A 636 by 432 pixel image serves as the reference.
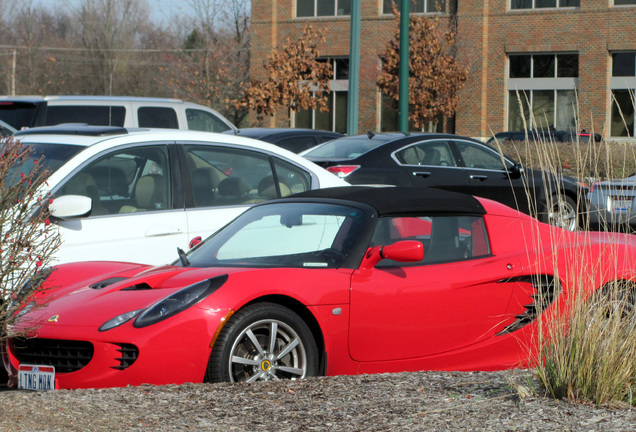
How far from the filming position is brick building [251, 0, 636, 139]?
39.0m

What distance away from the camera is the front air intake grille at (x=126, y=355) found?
4840mm

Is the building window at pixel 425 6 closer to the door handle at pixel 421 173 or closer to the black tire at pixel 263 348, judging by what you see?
the door handle at pixel 421 173

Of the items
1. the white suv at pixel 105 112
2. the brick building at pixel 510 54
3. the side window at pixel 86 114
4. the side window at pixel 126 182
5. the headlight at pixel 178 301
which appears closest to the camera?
the headlight at pixel 178 301

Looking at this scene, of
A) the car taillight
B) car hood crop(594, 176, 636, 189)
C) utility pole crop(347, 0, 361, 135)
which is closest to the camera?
car hood crop(594, 176, 636, 189)

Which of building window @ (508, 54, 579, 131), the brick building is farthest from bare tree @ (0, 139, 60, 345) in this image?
building window @ (508, 54, 579, 131)

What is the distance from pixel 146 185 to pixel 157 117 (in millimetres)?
9361

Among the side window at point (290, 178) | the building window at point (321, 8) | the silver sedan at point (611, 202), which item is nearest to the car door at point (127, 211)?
the side window at point (290, 178)

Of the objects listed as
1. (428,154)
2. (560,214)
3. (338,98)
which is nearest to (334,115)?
(338,98)

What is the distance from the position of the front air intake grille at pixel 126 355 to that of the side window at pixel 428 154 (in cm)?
794

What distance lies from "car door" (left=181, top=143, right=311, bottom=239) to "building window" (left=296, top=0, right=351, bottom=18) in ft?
123

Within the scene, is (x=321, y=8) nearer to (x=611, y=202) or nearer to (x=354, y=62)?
(x=354, y=62)

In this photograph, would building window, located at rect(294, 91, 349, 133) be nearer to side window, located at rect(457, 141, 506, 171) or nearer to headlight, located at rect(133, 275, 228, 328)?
side window, located at rect(457, 141, 506, 171)

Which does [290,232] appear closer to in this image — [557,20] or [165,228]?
[165,228]

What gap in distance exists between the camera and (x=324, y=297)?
5234 mm
